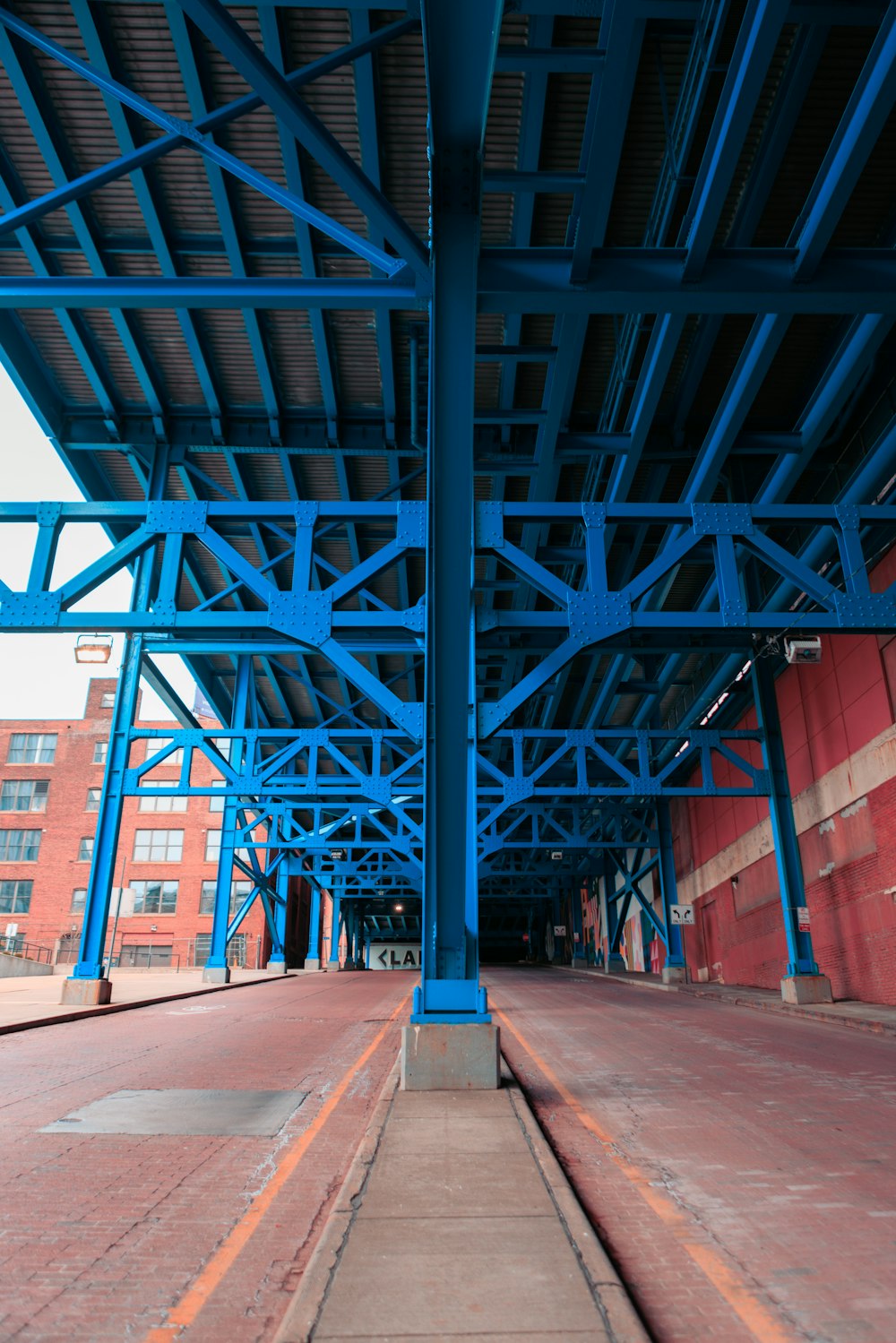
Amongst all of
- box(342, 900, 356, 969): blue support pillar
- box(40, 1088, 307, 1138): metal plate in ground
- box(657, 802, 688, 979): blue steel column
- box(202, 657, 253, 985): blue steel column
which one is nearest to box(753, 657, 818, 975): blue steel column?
box(657, 802, 688, 979): blue steel column

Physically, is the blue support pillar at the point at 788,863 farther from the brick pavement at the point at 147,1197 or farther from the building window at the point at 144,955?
the building window at the point at 144,955

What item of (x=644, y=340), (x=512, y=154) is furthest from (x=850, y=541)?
(x=512, y=154)

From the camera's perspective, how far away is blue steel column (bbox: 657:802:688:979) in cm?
2875

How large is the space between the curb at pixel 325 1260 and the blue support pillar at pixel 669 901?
23.9 meters

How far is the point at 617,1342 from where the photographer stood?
2.88m

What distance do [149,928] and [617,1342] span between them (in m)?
53.2

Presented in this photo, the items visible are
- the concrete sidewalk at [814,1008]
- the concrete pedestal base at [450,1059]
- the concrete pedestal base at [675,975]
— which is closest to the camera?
the concrete pedestal base at [450,1059]

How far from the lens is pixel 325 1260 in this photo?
3.60 m

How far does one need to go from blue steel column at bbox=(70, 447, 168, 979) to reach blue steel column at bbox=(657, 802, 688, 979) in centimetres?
1768

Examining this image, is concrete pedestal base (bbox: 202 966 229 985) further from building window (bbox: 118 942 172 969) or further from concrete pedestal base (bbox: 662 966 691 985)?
building window (bbox: 118 942 172 969)

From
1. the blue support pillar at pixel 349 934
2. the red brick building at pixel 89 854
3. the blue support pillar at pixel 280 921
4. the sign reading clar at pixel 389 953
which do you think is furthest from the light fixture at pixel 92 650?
the sign reading clar at pixel 389 953

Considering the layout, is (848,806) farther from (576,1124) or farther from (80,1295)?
(80,1295)

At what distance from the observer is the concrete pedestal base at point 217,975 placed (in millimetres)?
27469

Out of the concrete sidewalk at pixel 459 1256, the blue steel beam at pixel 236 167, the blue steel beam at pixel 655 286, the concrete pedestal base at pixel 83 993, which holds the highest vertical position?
the blue steel beam at pixel 236 167
